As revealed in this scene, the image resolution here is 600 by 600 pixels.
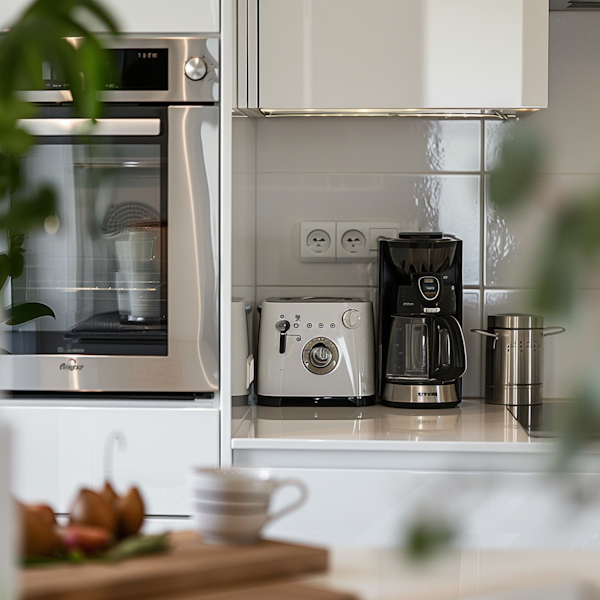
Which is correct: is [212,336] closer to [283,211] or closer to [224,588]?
[283,211]

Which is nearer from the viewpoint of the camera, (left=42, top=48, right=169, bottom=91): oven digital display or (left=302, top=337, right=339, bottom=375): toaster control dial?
(left=42, top=48, right=169, bottom=91): oven digital display

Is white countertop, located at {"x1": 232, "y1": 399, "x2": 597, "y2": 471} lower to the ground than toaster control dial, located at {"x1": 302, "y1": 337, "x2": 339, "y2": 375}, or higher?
lower

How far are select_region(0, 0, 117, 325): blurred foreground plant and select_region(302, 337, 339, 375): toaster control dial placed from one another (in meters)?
1.57

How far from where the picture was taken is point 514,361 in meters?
1.77

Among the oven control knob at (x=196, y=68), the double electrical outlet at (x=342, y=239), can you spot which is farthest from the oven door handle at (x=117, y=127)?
the double electrical outlet at (x=342, y=239)

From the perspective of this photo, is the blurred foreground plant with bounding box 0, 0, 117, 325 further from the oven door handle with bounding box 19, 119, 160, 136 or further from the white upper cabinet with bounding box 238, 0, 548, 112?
the white upper cabinet with bounding box 238, 0, 548, 112

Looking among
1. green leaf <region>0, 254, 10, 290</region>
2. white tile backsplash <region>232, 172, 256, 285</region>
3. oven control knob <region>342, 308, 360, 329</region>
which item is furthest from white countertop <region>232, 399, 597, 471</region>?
green leaf <region>0, 254, 10, 290</region>

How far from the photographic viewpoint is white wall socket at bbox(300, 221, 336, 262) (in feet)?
6.34

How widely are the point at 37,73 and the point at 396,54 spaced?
1527mm

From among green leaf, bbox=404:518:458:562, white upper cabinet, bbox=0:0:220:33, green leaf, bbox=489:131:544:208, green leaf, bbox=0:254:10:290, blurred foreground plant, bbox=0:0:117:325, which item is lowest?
green leaf, bbox=404:518:458:562

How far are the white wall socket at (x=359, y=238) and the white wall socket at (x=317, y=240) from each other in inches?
0.7

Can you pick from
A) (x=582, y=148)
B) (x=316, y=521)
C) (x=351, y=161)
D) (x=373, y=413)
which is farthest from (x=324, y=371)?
(x=582, y=148)

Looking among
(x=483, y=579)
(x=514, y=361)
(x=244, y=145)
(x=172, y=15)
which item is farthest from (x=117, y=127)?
(x=483, y=579)

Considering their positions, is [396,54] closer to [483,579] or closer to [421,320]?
[421,320]
